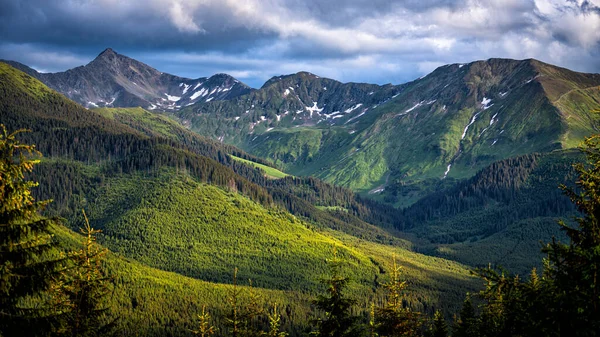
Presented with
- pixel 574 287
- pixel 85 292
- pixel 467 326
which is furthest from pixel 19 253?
pixel 467 326

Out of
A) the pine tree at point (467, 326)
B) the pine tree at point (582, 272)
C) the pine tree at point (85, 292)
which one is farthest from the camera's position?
the pine tree at point (467, 326)

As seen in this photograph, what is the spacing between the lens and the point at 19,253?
75.1ft

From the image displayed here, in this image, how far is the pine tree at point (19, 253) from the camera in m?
22.2

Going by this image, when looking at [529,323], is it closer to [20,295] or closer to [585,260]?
[585,260]

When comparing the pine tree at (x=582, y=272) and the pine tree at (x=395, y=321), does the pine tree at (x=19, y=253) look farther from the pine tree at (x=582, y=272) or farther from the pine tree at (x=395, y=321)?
the pine tree at (x=582, y=272)

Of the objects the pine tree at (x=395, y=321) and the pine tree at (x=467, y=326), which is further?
the pine tree at (x=467, y=326)

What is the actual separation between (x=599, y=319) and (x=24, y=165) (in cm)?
2863

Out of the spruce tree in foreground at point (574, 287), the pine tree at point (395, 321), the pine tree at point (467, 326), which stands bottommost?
the pine tree at point (467, 326)

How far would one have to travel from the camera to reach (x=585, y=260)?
24094 mm

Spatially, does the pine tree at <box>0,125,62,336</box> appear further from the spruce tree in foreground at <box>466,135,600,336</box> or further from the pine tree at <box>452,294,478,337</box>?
the pine tree at <box>452,294,478,337</box>

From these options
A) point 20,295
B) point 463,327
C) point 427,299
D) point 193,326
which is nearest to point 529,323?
point 20,295

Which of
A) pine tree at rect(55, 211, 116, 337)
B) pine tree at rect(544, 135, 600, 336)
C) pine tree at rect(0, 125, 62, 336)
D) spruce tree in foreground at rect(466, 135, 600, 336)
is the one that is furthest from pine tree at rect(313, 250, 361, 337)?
pine tree at rect(0, 125, 62, 336)

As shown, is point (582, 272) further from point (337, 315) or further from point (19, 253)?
point (19, 253)

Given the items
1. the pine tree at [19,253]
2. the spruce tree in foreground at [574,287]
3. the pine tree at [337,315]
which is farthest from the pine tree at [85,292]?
the spruce tree in foreground at [574,287]
